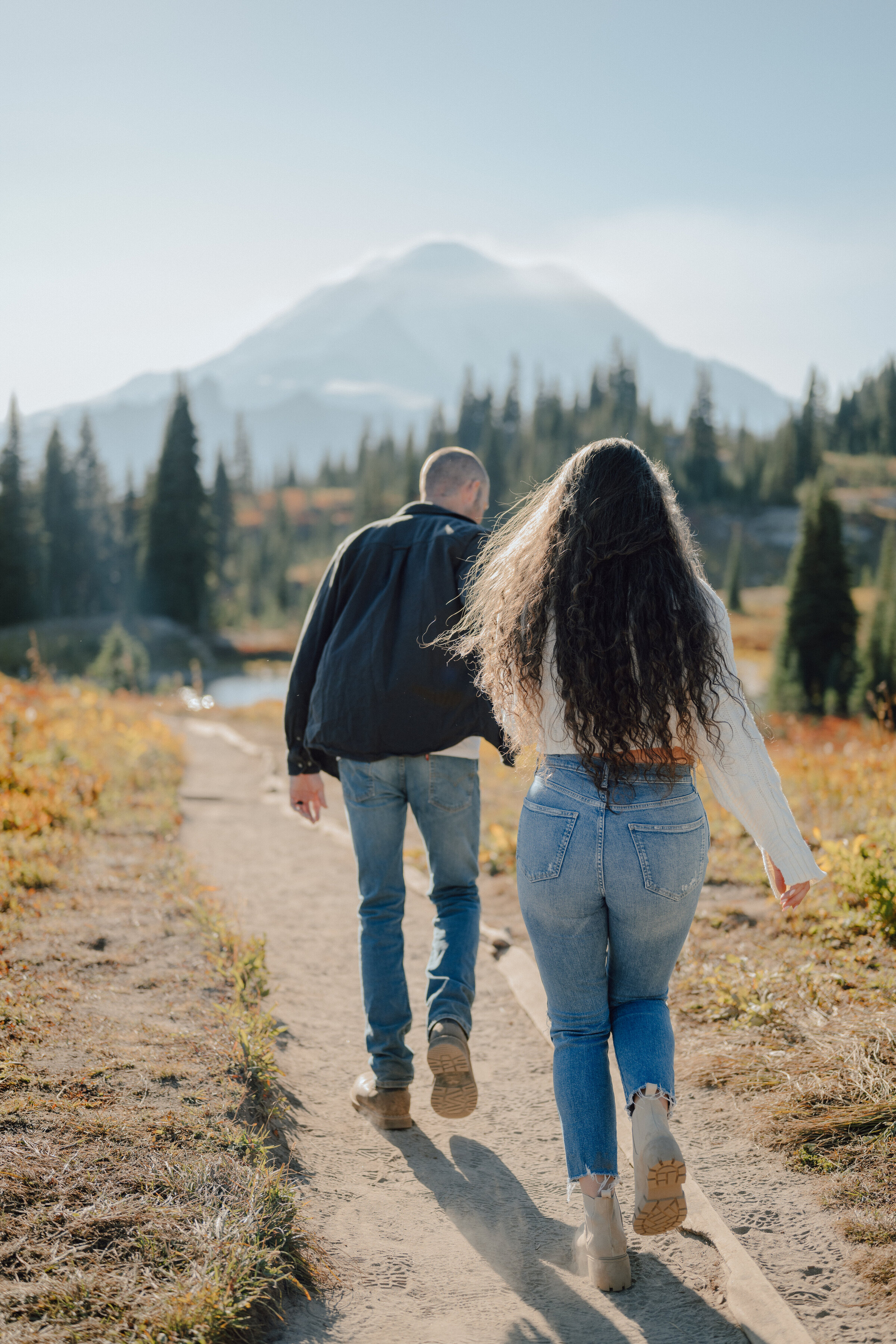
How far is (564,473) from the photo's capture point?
2.61 metres

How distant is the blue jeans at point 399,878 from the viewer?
3.61 m

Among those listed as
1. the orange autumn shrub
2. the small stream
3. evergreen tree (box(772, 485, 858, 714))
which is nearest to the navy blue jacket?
the orange autumn shrub

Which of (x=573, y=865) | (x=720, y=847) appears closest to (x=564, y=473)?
(x=573, y=865)

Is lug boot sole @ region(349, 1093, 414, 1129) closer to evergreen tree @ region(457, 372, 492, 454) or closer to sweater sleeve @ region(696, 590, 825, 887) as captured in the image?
sweater sleeve @ region(696, 590, 825, 887)

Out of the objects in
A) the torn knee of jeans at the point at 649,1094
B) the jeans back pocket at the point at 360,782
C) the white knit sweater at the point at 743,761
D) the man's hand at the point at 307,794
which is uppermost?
the white knit sweater at the point at 743,761

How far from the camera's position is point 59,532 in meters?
64.2

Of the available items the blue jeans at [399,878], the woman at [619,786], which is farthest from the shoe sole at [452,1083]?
the woman at [619,786]

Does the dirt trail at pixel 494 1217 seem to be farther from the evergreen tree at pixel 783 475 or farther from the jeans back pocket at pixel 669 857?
the evergreen tree at pixel 783 475

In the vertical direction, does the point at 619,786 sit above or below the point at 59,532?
above

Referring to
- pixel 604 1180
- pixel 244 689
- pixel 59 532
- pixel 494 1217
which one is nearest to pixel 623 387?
pixel 59 532

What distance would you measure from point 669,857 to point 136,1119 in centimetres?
193

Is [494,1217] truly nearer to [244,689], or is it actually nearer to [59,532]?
[244,689]

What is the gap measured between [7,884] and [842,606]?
4506 centimetres

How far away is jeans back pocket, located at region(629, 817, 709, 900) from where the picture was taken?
2.43m
